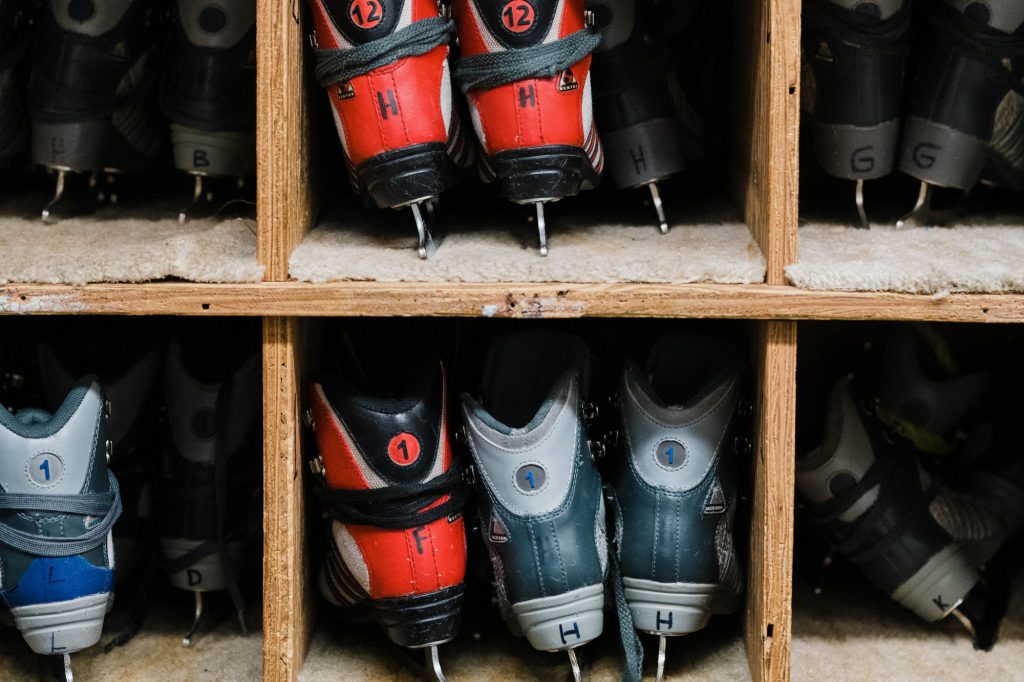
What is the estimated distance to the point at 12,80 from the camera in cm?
119

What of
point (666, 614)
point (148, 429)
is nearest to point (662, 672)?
point (666, 614)

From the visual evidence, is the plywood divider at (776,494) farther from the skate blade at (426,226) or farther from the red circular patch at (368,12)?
the red circular patch at (368,12)

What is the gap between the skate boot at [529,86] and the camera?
0.94 meters

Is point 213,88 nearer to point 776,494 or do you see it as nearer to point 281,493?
point 281,493

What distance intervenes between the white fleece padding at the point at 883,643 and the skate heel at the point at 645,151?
528 millimetres

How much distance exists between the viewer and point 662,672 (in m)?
1.05

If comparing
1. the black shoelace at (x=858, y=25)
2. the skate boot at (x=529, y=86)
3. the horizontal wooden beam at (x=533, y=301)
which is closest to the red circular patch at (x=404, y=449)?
the horizontal wooden beam at (x=533, y=301)

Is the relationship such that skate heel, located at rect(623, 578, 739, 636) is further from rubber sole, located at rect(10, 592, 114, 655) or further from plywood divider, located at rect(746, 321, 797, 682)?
rubber sole, located at rect(10, 592, 114, 655)

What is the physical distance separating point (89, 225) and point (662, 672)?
0.78 meters

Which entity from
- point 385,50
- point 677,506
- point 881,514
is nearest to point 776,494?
point 677,506

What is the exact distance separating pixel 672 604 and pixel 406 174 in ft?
1.61

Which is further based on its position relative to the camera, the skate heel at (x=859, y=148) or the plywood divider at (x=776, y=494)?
the skate heel at (x=859, y=148)

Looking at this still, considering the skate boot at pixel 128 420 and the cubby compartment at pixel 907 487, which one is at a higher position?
the skate boot at pixel 128 420

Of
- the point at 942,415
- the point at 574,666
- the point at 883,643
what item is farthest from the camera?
the point at 942,415
